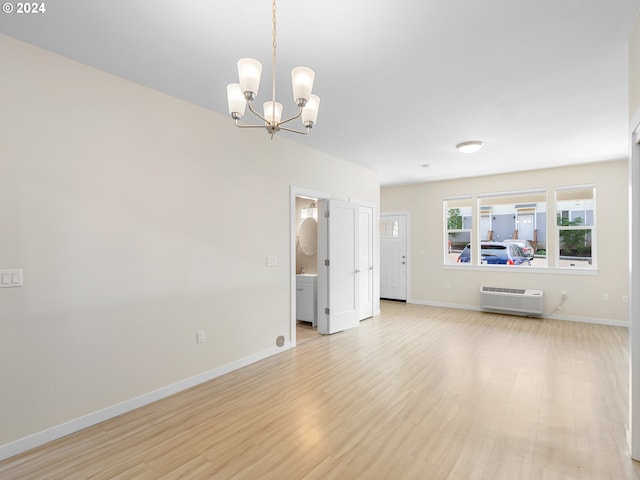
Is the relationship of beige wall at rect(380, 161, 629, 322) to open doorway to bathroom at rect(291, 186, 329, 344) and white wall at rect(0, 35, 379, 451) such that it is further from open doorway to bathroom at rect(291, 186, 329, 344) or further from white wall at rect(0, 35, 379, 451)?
white wall at rect(0, 35, 379, 451)

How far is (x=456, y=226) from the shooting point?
23.2 feet

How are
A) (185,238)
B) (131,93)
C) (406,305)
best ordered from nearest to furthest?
1. (131,93)
2. (185,238)
3. (406,305)

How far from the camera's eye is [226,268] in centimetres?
349

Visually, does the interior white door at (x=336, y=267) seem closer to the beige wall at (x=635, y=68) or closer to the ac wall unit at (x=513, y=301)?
the ac wall unit at (x=513, y=301)

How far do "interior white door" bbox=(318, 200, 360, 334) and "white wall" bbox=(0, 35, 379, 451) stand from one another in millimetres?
1285

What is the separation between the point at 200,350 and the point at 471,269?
5.52 m

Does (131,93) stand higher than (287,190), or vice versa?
(131,93)

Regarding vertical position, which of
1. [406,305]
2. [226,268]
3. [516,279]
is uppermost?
[226,268]

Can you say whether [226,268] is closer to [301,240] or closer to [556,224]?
[301,240]

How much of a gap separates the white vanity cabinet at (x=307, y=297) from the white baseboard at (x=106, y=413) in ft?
6.05

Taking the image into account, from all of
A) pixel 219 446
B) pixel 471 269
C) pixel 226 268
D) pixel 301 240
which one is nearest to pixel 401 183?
pixel 471 269

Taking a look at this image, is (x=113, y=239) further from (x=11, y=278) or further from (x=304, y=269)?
(x=304, y=269)

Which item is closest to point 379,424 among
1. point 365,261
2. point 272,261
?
point 272,261

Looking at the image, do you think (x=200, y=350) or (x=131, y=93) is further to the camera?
(x=200, y=350)
